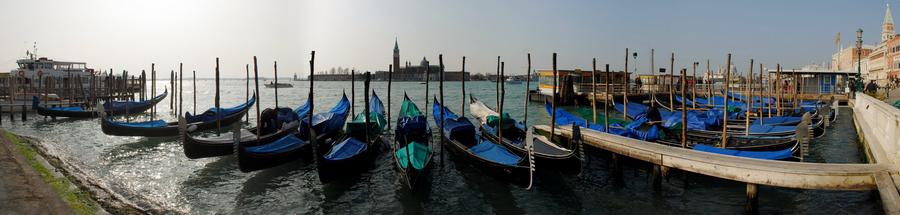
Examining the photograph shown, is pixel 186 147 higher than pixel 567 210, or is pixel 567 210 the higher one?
pixel 186 147

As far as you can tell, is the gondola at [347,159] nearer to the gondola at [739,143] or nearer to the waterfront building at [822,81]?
the gondola at [739,143]

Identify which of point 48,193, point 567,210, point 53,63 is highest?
point 53,63

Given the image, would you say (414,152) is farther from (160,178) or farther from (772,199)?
(772,199)

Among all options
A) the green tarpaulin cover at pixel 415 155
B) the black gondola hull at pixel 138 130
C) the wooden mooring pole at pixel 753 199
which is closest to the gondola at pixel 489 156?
the green tarpaulin cover at pixel 415 155

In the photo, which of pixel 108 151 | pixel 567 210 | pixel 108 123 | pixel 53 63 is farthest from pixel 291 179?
pixel 53 63

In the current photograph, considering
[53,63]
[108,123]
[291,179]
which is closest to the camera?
[291,179]

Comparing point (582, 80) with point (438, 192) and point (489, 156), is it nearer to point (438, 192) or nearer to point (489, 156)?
point (489, 156)

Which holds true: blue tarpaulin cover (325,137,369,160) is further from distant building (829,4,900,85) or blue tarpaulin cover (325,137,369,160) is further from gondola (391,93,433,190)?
distant building (829,4,900,85)

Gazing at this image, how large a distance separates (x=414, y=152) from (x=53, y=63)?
52.8 meters

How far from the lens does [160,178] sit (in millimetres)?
12836

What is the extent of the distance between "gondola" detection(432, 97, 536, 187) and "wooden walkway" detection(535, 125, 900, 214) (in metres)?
3.06

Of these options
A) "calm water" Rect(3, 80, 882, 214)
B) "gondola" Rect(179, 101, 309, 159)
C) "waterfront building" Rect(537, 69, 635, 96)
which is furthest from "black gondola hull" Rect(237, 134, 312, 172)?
"waterfront building" Rect(537, 69, 635, 96)

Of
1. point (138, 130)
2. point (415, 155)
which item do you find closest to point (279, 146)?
point (415, 155)

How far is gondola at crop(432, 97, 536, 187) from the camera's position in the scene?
10.6m
